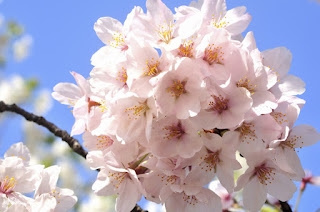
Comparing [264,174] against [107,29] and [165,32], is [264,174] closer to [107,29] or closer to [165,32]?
[165,32]

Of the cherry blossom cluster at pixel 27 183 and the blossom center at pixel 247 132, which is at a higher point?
the blossom center at pixel 247 132

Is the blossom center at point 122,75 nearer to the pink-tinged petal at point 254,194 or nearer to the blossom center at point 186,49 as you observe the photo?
the blossom center at point 186,49

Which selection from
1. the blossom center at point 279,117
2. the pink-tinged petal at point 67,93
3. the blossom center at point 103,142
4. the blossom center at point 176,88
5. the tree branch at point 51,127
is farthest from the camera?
the tree branch at point 51,127

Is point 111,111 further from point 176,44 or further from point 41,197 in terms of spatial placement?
point 41,197

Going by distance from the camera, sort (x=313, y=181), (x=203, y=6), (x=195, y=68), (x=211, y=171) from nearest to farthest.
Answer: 1. (x=195, y=68)
2. (x=211, y=171)
3. (x=203, y=6)
4. (x=313, y=181)

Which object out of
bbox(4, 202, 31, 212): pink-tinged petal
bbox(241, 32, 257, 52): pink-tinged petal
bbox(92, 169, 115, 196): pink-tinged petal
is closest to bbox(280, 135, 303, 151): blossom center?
bbox(241, 32, 257, 52): pink-tinged petal

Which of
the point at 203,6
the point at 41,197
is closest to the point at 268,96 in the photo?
the point at 203,6

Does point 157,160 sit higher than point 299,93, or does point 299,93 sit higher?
point 299,93

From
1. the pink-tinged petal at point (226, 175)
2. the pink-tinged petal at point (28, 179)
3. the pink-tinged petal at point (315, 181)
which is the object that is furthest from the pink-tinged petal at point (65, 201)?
the pink-tinged petal at point (315, 181)
